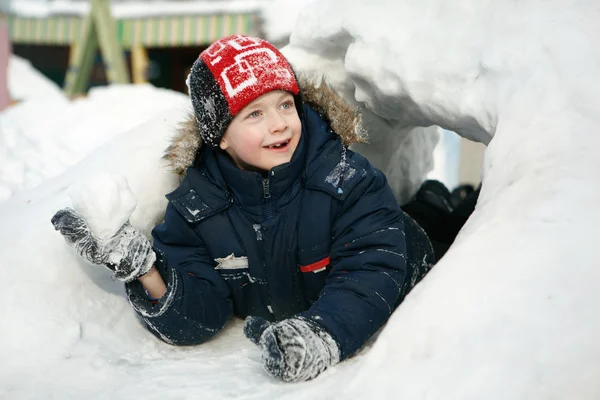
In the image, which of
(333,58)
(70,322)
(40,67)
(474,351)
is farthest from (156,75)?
(474,351)

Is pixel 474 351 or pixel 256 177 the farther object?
pixel 256 177

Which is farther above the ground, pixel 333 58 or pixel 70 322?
pixel 333 58

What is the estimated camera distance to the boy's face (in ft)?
5.12

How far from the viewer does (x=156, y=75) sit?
27.2ft

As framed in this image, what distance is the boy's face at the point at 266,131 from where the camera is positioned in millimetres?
1560

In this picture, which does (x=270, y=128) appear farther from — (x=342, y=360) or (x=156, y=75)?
(x=156, y=75)

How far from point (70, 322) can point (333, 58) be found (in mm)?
1184

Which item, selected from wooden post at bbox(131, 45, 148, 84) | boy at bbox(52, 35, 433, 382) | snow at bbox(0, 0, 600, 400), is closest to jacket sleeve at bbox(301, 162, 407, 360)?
boy at bbox(52, 35, 433, 382)

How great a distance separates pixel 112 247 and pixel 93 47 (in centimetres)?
675

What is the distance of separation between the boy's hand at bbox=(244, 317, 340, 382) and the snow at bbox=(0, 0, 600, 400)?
32 mm

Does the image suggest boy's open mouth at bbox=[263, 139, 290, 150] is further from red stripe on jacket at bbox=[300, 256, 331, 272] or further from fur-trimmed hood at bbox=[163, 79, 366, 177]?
red stripe on jacket at bbox=[300, 256, 331, 272]

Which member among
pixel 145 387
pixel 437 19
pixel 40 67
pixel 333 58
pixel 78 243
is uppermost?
pixel 437 19

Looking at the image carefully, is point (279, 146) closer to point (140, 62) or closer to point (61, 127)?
point (61, 127)

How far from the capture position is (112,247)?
53.2 inches
